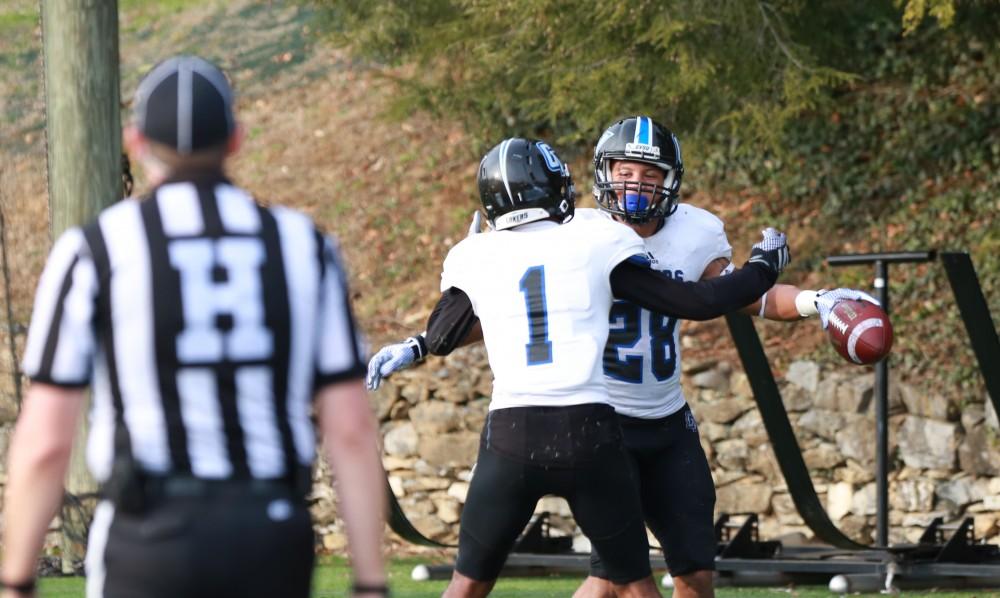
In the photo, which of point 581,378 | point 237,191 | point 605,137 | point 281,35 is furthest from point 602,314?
point 281,35

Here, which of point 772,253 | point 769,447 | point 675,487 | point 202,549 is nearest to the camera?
point 202,549

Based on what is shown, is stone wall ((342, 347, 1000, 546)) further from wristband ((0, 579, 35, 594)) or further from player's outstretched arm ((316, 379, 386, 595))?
wristband ((0, 579, 35, 594))

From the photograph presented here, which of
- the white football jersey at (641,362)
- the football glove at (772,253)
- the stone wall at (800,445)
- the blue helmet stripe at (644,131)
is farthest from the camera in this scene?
the stone wall at (800,445)

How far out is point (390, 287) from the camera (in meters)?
14.0

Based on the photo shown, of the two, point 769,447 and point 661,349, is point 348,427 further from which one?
point 769,447

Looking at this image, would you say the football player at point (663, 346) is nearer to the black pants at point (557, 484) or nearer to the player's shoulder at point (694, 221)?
the player's shoulder at point (694, 221)

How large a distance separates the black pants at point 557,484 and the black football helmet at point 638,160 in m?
1.24

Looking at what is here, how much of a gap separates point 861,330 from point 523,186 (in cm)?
152

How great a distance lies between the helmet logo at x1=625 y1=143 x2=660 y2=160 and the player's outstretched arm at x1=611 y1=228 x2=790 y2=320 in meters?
0.70

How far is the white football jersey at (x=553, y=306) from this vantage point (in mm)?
4629

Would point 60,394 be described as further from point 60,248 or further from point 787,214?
point 787,214

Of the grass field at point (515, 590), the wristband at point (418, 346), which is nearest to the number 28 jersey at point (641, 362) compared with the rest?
the wristband at point (418, 346)

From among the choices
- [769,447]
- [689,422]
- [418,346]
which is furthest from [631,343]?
[769,447]

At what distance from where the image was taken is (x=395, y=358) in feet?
18.5
